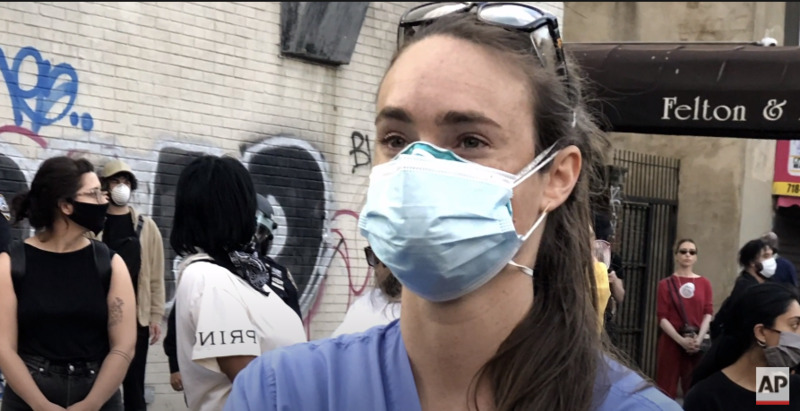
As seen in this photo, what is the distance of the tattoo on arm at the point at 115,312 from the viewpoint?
5141 millimetres

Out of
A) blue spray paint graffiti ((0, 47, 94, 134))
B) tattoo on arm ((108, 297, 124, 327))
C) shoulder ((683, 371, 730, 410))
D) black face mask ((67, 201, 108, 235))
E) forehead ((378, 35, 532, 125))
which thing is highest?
blue spray paint graffiti ((0, 47, 94, 134))

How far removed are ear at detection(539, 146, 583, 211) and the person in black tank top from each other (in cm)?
342

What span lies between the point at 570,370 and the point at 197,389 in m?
2.32

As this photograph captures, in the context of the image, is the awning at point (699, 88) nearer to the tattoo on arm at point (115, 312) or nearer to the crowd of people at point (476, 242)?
the tattoo on arm at point (115, 312)

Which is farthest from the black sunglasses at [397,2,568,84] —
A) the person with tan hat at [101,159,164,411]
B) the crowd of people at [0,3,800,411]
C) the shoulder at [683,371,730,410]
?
the person with tan hat at [101,159,164,411]

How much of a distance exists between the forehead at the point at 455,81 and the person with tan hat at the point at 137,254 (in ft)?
19.5

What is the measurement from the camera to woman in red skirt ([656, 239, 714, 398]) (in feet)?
33.7

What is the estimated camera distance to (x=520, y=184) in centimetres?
196

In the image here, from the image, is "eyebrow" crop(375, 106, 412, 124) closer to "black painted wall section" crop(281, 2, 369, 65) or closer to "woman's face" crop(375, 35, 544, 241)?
"woman's face" crop(375, 35, 544, 241)

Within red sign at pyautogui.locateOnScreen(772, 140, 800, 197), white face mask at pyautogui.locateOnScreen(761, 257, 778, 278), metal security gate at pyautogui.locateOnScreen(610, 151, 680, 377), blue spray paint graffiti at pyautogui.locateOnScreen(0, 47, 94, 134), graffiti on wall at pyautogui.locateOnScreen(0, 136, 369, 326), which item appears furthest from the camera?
red sign at pyautogui.locateOnScreen(772, 140, 800, 197)

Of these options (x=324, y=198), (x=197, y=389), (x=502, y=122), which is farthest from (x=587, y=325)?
(x=324, y=198)

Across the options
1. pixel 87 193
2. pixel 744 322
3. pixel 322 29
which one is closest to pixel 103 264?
pixel 87 193

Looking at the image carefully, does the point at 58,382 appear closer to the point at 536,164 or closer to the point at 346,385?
the point at 346,385

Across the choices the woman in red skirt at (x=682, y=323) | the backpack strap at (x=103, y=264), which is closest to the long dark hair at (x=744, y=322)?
the backpack strap at (x=103, y=264)
